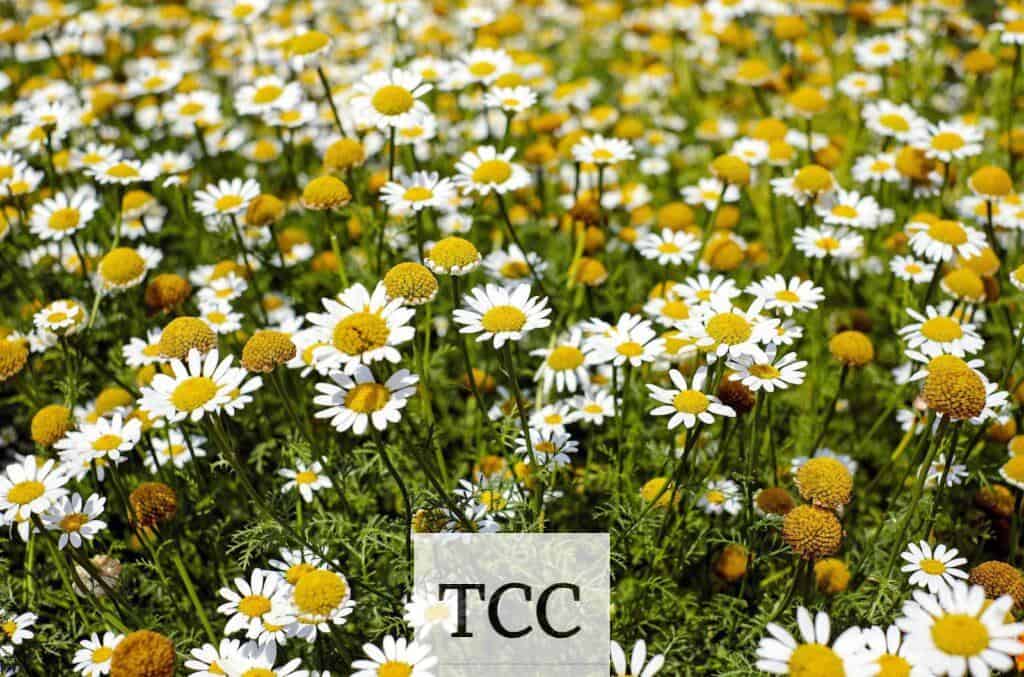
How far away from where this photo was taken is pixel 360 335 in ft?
8.31

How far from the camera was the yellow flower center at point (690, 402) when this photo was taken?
2861 mm

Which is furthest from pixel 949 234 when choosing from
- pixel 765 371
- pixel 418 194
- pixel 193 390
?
pixel 193 390

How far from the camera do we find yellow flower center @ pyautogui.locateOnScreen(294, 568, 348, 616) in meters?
2.51

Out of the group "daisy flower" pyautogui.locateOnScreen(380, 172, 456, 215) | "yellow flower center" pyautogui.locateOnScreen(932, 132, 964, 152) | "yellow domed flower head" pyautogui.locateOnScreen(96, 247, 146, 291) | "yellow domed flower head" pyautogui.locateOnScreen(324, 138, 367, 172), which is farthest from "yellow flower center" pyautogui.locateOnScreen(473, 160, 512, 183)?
"yellow flower center" pyautogui.locateOnScreen(932, 132, 964, 152)

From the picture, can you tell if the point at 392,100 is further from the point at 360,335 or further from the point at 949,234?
the point at 949,234

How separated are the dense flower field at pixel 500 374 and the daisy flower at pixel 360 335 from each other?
14mm

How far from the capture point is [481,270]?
4.49 metres

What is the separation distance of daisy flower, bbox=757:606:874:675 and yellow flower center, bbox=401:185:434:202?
2.13m

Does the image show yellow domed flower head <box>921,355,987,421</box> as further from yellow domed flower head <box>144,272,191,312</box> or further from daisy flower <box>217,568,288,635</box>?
yellow domed flower head <box>144,272,191,312</box>

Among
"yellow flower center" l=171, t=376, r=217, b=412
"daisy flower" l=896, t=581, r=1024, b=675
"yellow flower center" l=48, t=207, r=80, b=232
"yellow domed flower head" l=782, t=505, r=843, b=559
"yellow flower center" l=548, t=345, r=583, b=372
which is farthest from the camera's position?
"yellow flower center" l=48, t=207, r=80, b=232

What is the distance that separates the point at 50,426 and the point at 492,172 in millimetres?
1909

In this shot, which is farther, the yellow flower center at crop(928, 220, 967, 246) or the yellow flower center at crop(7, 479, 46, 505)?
the yellow flower center at crop(928, 220, 967, 246)

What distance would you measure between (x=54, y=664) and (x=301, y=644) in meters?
0.89

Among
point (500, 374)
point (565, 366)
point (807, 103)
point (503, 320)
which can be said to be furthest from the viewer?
point (807, 103)
